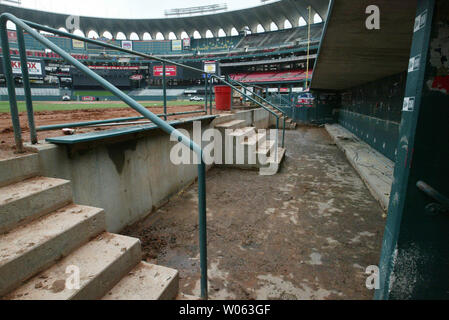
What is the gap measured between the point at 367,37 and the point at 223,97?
4696mm

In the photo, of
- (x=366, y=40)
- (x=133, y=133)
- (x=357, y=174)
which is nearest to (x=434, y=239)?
(x=133, y=133)

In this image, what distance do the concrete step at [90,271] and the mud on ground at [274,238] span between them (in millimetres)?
697

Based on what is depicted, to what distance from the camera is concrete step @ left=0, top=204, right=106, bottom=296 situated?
130 centimetres

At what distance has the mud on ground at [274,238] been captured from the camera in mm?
2141

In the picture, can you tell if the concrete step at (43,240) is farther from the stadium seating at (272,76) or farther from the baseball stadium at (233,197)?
the stadium seating at (272,76)

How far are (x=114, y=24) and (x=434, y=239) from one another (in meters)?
67.0

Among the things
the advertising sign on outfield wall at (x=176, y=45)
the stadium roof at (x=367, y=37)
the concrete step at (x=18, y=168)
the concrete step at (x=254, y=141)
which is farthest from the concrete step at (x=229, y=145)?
the advertising sign on outfield wall at (x=176, y=45)

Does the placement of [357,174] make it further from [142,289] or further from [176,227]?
[142,289]

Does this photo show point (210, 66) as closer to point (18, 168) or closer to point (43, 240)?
point (18, 168)

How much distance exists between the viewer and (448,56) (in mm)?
1349

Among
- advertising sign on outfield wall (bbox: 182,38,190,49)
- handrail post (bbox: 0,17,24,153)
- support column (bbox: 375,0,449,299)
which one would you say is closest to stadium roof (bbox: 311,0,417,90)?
support column (bbox: 375,0,449,299)

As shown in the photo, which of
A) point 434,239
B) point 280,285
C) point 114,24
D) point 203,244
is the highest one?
point 114,24

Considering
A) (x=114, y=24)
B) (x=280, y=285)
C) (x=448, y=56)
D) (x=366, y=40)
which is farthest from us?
(x=114, y=24)
